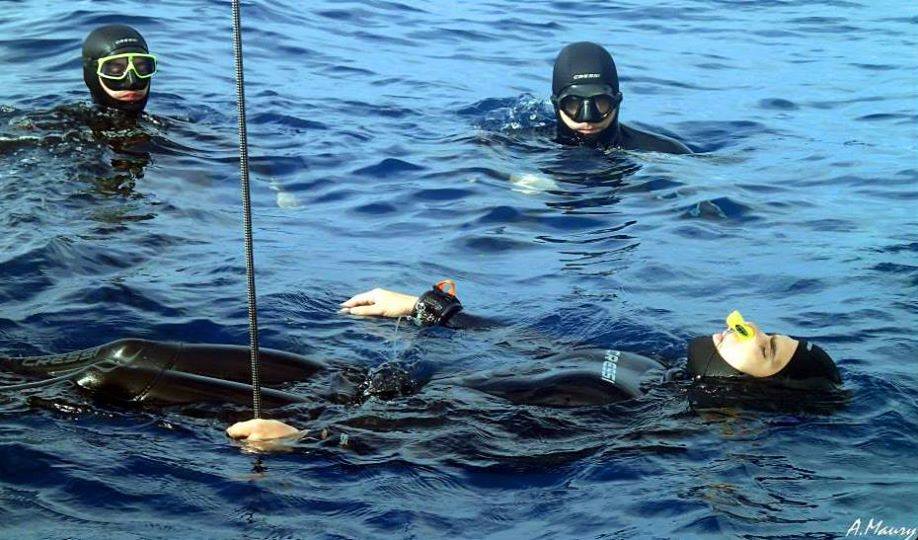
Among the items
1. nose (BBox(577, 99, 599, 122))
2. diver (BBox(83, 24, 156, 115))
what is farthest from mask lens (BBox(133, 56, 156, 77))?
nose (BBox(577, 99, 599, 122))

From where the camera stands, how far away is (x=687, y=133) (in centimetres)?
1063

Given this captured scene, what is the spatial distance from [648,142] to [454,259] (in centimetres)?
296

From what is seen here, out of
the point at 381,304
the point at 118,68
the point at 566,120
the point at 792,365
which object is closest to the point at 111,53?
the point at 118,68

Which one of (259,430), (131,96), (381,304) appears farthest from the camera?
(131,96)

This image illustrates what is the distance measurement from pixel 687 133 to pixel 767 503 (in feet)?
22.4

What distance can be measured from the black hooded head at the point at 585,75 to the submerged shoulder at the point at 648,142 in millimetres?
130

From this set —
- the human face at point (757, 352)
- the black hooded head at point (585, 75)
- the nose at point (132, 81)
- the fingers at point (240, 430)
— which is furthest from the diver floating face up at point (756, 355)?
the nose at point (132, 81)

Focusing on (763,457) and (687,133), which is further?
(687,133)

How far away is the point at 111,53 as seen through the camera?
9.03 m

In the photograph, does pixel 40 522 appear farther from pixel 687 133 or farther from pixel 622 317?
pixel 687 133

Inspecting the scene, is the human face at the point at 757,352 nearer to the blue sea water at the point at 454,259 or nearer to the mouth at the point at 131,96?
the blue sea water at the point at 454,259

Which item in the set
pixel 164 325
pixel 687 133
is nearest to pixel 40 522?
pixel 164 325

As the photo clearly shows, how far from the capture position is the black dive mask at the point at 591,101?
907 cm

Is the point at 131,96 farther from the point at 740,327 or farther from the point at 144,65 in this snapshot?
the point at 740,327
